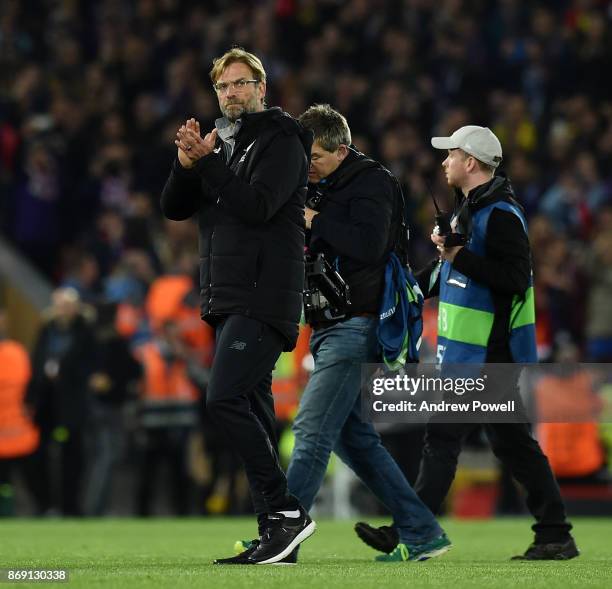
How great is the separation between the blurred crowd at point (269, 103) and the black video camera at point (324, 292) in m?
7.45

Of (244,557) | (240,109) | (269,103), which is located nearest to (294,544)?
(244,557)

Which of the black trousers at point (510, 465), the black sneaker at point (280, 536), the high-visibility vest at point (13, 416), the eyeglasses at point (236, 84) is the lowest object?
the black sneaker at point (280, 536)

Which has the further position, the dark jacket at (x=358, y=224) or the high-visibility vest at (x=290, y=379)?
the high-visibility vest at (x=290, y=379)

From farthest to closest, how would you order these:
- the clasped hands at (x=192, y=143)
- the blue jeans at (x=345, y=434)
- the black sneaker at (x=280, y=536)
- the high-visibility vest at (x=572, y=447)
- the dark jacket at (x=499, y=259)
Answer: the high-visibility vest at (x=572, y=447) < the dark jacket at (x=499, y=259) < the blue jeans at (x=345, y=434) < the black sneaker at (x=280, y=536) < the clasped hands at (x=192, y=143)

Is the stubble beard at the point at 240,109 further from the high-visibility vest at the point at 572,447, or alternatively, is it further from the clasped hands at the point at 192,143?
the high-visibility vest at the point at 572,447

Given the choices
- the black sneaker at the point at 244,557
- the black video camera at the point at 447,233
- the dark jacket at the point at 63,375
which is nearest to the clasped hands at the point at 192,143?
the black video camera at the point at 447,233

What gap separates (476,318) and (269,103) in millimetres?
11091

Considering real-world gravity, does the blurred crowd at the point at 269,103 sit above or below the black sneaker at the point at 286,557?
above

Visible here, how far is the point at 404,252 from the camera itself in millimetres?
8164

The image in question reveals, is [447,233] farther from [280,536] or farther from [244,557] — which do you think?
[244,557]

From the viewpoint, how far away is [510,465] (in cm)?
820

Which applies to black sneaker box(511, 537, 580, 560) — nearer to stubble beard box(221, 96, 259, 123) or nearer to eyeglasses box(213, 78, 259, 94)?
stubble beard box(221, 96, 259, 123)

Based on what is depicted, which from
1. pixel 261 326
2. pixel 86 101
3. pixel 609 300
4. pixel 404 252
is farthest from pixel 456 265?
pixel 86 101

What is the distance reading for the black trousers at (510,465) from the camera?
801 centimetres
